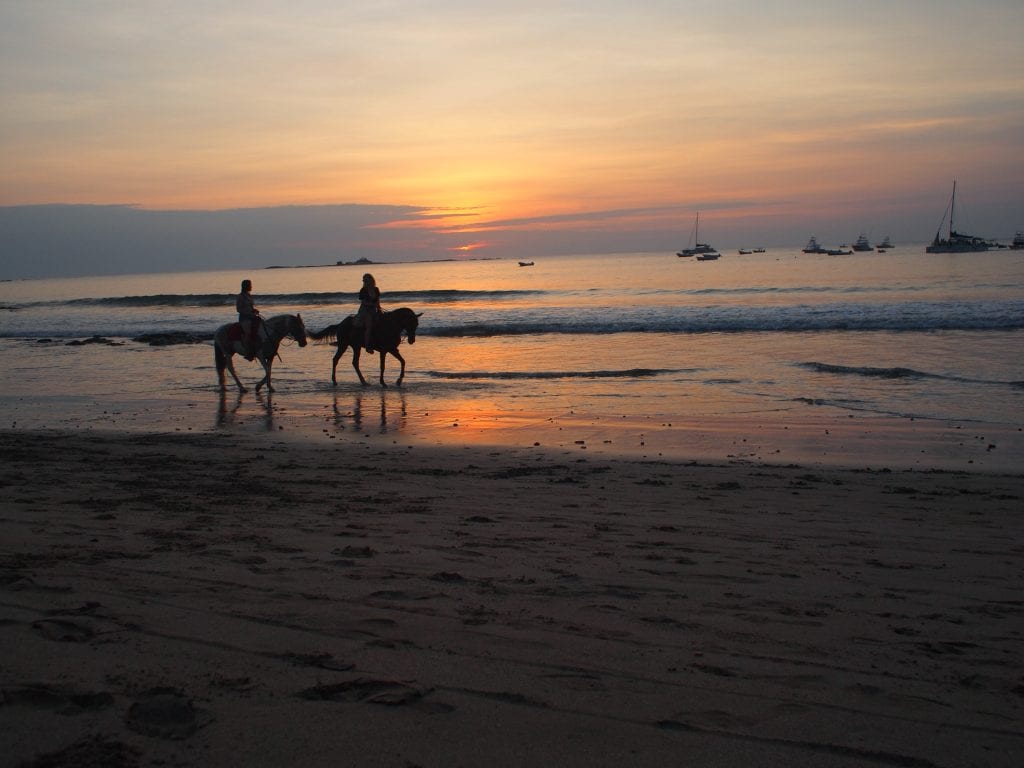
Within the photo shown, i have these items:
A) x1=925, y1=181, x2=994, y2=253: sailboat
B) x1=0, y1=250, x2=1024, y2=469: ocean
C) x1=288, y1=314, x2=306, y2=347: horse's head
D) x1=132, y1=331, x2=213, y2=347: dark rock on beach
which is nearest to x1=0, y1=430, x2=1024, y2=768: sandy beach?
x1=0, y1=250, x2=1024, y2=469: ocean

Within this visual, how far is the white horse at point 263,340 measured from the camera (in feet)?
48.4

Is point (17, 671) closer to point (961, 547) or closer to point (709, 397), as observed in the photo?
point (961, 547)

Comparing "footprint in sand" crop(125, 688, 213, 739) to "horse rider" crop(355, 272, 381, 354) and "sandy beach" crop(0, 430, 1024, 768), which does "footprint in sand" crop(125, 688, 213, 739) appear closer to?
"sandy beach" crop(0, 430, 1024, 768)

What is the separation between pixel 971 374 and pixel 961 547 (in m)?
11.3

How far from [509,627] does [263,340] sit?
12.3m

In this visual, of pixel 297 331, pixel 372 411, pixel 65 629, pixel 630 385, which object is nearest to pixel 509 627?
pixel 65 629

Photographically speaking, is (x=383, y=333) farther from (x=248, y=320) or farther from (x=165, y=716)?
(x=165, y=716)

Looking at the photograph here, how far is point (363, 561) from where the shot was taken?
447cm

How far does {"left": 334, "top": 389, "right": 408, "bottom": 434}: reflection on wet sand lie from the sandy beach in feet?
15.2

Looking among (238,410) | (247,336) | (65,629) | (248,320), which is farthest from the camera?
(247,336)

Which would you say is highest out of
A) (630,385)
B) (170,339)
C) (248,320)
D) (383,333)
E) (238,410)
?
(248,320)

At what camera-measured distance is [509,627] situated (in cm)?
350

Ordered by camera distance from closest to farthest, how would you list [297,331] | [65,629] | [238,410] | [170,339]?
[65,629]
[238,410]
[297,331]
[170,339]

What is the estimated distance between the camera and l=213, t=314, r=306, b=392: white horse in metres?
14.8
